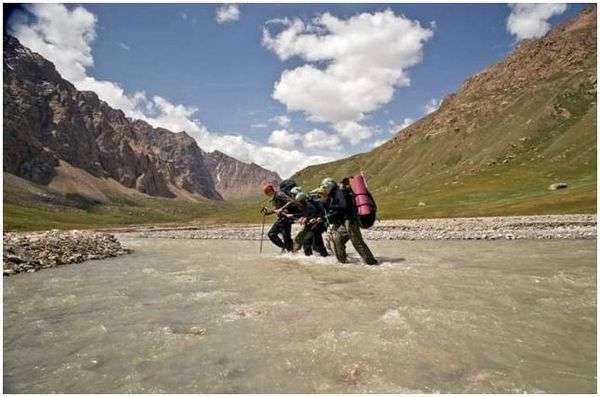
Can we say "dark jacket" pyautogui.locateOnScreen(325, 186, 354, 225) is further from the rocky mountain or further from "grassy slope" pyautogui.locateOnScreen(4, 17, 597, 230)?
the rocky mountain

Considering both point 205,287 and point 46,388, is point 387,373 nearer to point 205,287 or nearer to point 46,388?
point 46,388

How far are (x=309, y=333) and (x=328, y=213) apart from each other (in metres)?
12.0

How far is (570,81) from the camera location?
16712 cm

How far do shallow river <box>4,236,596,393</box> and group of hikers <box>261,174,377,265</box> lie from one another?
330cm

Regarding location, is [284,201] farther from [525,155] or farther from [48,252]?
[525,155]

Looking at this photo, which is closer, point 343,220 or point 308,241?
point 343,220

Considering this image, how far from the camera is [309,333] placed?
993 centimetres

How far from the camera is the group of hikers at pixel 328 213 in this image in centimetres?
2045

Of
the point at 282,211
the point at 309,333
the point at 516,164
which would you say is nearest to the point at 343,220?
the point at 282,211

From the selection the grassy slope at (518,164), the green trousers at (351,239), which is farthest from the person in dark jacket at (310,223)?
the grassy slope at (518,164)

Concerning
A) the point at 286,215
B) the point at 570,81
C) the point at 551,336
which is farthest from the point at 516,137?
the point at 551,336

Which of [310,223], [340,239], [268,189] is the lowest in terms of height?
[340,239]

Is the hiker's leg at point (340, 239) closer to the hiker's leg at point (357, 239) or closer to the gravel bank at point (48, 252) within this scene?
the hiker's leg at point (357, 239)

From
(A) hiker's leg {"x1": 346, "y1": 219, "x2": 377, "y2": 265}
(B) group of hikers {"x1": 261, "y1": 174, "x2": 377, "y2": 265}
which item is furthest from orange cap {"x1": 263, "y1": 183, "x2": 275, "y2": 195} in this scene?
(A) hiker's leg {"x1": 346, "y1": 219, "x2": 377, "y2": 265}
